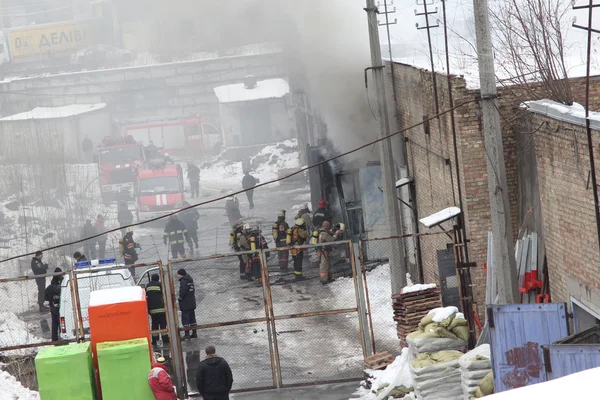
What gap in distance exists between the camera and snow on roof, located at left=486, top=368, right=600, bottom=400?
10.1 ft

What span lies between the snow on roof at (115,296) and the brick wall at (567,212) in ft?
16.1

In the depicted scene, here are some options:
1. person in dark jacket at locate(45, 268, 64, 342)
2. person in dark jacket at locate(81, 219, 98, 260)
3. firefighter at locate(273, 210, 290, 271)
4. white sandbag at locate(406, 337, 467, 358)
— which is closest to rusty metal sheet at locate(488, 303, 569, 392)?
white sandbag at locate(406, 337, 467, 358)

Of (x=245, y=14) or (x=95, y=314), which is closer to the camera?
(x=95, y=314)

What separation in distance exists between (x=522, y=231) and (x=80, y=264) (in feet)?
27.9

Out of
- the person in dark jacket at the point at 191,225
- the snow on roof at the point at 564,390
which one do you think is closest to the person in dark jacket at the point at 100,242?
the person in dark jacket at the point at 191,225

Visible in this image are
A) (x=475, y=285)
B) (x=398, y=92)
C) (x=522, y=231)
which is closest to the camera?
(x=522, y=231)

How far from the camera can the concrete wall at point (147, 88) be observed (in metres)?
48.4

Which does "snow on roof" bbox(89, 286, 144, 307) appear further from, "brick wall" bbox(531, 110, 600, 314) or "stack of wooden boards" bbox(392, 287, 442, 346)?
"brick wall" bbox(531, 110, 600, 314)

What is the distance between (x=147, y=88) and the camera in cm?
5028

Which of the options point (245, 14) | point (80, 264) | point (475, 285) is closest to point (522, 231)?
point (475, 285)

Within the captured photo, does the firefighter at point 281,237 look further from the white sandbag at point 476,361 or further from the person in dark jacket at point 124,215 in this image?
the white sandbag at point 476,361

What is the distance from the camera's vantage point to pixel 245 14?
30.2 metres

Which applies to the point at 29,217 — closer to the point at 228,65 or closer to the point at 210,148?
the point at 210,148

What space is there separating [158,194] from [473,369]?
21.3 metres
